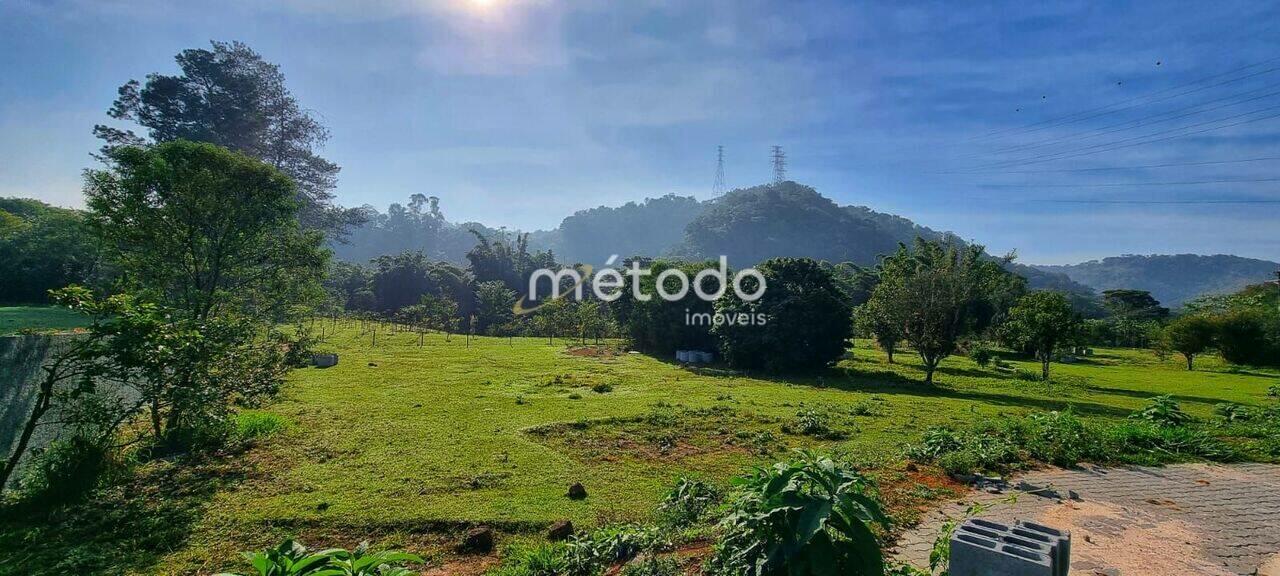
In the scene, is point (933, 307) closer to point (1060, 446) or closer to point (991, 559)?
point (1060, 446)

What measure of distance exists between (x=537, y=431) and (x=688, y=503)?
5.60 metres

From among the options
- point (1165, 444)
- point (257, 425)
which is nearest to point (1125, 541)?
point (1165, 444)

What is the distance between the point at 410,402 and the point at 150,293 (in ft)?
18.7

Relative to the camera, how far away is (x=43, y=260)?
21.8 metres

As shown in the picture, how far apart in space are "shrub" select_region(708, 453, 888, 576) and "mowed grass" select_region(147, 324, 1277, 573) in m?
3.03

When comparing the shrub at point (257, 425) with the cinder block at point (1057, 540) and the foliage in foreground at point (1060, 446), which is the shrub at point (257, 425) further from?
the foliage in foreground at point (1060, 446)

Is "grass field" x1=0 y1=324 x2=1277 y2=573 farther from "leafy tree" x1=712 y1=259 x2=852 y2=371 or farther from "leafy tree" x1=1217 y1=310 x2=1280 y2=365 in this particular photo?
"leafy tree" x1=1217 y1=310 x2=1280 y2=365

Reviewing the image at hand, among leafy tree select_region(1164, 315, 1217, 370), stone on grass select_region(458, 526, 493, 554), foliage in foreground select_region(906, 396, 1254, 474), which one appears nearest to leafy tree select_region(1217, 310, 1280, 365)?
leafy tree select_region(1164, 315, 1217, 370)

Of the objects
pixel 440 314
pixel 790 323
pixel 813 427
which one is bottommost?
pixel 813 427

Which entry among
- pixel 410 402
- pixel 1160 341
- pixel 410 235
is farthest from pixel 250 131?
pixel 410 235

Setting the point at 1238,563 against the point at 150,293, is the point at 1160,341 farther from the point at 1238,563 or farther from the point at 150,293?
the point at 150,293

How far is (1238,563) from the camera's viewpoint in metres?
4.54

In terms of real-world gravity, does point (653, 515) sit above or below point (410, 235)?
below

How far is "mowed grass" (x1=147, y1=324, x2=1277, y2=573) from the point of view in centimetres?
644
